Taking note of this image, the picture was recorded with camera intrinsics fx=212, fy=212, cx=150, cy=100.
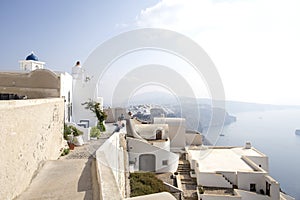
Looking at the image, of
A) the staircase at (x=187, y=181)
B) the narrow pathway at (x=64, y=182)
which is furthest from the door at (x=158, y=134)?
the narrow pathway at (x=64, y=182)

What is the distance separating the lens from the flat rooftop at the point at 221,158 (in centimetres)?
1383

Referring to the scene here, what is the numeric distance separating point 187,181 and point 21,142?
10741 mm

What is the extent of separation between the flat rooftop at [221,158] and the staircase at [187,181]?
81 cm

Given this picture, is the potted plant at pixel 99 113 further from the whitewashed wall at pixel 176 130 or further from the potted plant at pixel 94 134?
the whitewashed wall at pixel 176 130

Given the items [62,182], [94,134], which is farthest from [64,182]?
[94,134]

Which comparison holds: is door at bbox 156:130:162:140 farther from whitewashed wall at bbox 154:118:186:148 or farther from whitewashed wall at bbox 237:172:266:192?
whitewashed wall at bbox 237:172:266:192

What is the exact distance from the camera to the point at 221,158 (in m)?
16.3

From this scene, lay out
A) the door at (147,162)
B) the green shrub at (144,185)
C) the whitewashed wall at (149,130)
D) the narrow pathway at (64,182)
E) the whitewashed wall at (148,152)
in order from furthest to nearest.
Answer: the whitewashed wall at (149,130) → the door at (147,162) → the whitewashed wall at (148,152) → the green shrub at (144,185) → the narrow pathway at (64,182)

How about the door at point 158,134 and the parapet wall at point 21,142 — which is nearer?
the parapet wall at point 21,142

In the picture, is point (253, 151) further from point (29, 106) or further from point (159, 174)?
point (29, 106)

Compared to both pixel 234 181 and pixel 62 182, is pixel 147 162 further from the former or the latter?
pixel 62 182

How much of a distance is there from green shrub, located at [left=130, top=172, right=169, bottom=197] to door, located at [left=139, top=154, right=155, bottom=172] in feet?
6.30

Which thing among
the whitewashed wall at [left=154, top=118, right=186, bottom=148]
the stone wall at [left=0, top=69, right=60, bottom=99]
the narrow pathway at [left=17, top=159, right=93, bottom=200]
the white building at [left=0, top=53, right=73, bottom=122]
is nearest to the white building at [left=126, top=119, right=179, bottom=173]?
the whitewashed wall at [left=154, top=118, right=186, bottom=148]

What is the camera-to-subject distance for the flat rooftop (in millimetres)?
13828
